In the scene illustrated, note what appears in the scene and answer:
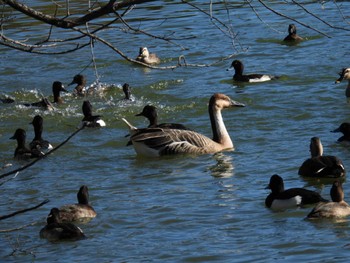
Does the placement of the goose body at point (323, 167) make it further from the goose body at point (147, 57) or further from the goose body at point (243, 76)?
the goose body at point (147, 57)

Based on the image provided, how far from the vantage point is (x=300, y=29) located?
27.0 m

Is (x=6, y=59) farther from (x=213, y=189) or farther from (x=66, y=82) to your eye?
(x=213, y=189)

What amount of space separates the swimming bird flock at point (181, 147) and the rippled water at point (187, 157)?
153 millimetres

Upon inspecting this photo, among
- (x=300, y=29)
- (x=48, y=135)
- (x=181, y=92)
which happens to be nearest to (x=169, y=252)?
(x=48, y=135)

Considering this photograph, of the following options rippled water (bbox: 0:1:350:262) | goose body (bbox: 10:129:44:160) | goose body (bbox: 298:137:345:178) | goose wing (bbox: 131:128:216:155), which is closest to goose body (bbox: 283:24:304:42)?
rippled water (bbox: 0:1:350:262)

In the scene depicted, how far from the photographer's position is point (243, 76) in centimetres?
2150

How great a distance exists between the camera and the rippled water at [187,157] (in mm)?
11469

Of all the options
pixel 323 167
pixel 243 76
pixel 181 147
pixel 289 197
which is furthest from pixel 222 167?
pixel 243 76

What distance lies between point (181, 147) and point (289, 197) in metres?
3.98

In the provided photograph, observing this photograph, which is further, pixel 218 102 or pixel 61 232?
pixel 218 102

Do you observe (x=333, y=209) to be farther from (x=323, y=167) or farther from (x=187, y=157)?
(x=187, y=157)

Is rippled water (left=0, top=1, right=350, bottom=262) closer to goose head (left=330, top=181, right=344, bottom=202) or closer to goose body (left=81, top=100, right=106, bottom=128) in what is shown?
goose body (left=81, top=100, right=106, bottom=128)

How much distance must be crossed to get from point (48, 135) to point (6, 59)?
7129mm

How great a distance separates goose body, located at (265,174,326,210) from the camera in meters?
12.6
